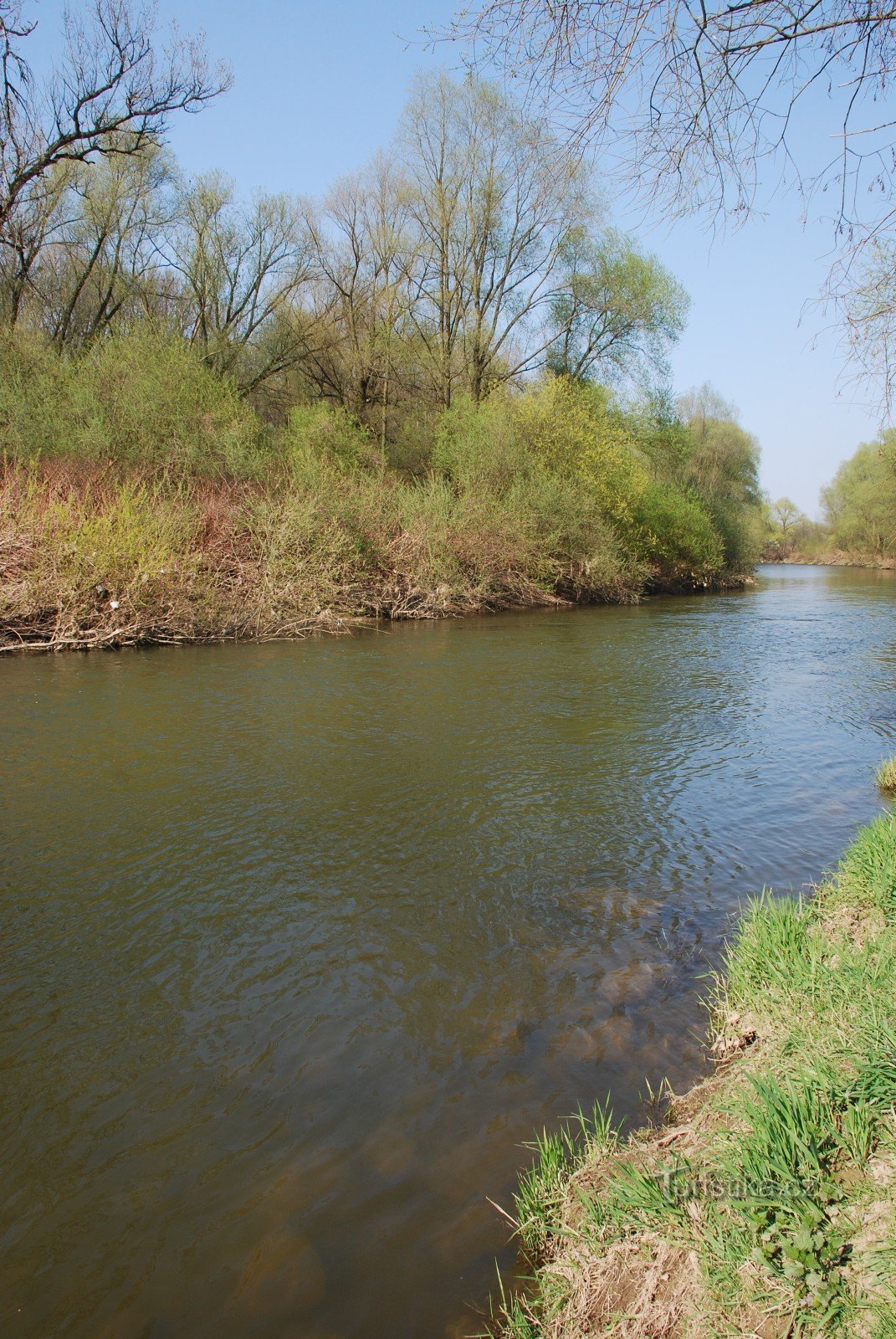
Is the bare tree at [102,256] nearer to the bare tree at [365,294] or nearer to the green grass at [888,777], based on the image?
the bare tree at [365,294]

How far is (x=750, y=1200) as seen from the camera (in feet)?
6.84

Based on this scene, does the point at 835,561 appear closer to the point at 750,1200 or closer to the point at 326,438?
the point at 326,438

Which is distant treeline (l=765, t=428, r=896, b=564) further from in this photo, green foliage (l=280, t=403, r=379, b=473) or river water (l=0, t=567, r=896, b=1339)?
river water (l=0, t=567, r=896, b=1339)

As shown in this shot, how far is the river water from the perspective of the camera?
260 cm

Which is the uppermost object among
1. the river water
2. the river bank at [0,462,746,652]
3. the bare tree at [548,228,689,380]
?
the bare tree at [548,228,689,380]

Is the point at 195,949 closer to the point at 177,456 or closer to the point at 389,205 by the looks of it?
the point at 177,456

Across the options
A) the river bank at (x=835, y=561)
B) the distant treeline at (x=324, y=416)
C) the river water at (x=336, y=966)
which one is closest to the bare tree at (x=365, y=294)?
the distant treeline at (x=324, y=416)

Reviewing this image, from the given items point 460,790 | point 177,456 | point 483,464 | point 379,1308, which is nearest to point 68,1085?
point 379,1308

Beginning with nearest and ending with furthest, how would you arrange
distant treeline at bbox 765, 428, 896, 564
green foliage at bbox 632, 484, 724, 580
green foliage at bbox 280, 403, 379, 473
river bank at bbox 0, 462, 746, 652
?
1. river bank at bbox 0, 462, 746, 652
2. green foliage at bbox 280, 403, 379, 473
3. green foliage at bbox 632, 484, 724, 580
4. distant treeline at bbox 765, 428, 896, 564

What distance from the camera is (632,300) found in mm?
33219

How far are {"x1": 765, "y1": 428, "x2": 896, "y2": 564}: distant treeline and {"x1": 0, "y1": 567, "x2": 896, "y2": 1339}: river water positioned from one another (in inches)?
1717

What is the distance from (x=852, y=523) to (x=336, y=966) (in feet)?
222

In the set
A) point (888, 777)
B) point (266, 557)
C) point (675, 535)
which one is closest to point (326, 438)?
point (266, 557)

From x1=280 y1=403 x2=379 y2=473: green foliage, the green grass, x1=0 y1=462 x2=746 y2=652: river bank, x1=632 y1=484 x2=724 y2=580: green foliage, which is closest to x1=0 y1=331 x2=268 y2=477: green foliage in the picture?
x1=0 y1=462 x2=746 y2=652: river bank
